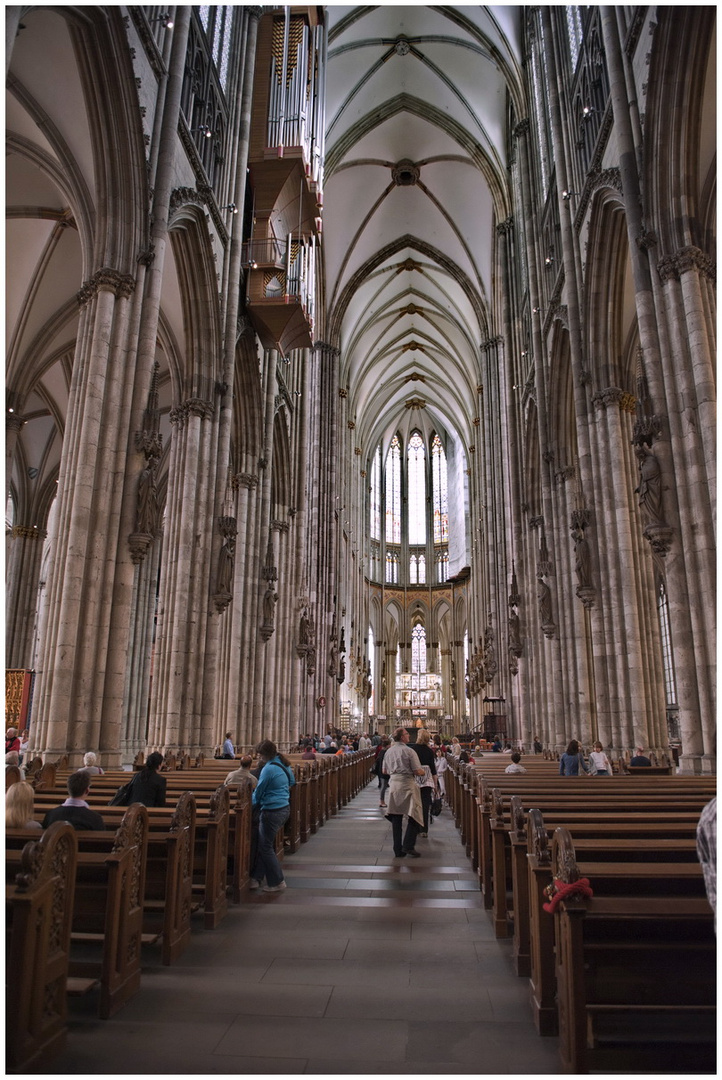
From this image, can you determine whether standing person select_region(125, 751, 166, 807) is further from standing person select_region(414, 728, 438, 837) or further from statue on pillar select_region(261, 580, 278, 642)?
statue on pillar select_region(261, 580, 278, 642)

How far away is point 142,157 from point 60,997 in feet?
38.3

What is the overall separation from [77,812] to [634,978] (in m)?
3.39

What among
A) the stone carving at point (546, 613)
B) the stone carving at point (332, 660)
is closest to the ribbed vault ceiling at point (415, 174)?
the stone carving at point (332, 660)

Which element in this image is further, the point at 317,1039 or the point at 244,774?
the point at 244,774

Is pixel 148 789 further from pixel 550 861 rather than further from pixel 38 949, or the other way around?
pixel 550 861

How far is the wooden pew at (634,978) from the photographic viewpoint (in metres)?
3.24

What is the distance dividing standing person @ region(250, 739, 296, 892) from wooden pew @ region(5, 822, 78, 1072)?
3.53 meters

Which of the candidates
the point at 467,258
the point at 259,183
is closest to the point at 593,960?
the point at 259,183

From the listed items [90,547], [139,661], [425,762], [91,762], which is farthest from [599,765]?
[139,661]

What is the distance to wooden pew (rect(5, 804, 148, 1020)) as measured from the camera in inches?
153

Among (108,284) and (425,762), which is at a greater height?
(108,284)

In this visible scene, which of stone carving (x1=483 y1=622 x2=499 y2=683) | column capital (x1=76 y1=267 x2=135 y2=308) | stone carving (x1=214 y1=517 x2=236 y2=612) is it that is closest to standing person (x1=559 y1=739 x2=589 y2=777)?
stone carving (x1=214 y1=517 x2=236 y2=612)

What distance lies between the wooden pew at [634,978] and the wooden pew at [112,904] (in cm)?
236

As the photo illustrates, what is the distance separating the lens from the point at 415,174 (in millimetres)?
33750
